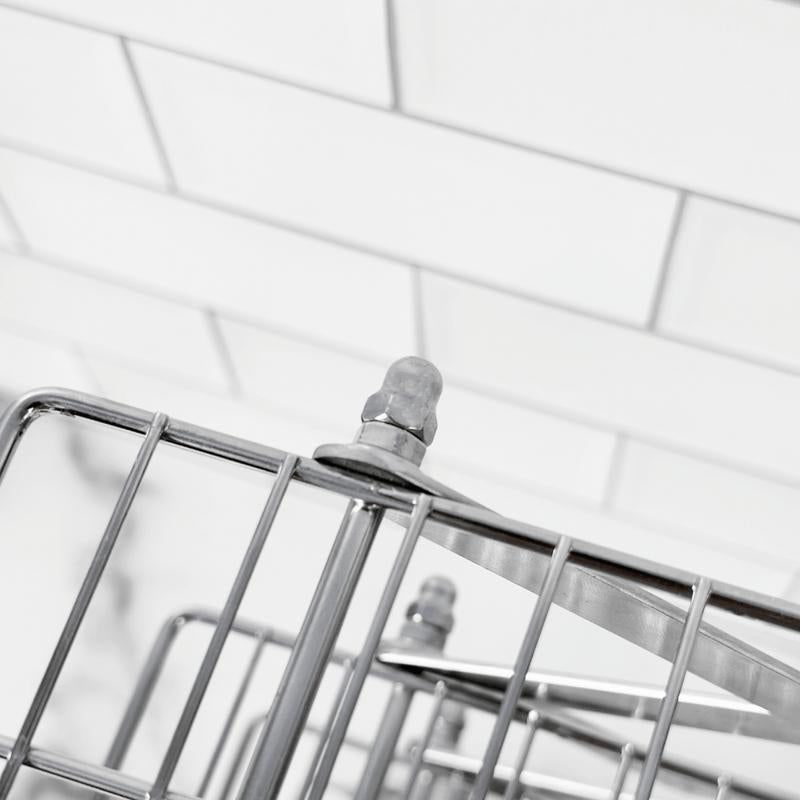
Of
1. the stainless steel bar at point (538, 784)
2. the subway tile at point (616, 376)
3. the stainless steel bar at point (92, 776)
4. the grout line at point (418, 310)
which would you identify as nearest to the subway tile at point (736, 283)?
the subway tile at point (616, 376)

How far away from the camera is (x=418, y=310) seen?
260 cm

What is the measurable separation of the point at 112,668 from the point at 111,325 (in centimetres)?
141

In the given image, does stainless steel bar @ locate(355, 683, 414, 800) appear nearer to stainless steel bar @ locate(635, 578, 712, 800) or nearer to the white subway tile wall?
stainless steel bar @ locate(635, 578, 712, 800)

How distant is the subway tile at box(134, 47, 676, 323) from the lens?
6.69 feet

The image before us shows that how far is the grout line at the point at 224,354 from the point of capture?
9.91 ft

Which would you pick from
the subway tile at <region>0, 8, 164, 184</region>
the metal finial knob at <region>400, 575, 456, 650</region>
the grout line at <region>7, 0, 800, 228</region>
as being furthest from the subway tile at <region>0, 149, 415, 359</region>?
the metal finial knob at <region>400, 575, 456, 650</region>

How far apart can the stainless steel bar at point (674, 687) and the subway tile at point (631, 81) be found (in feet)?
3.95

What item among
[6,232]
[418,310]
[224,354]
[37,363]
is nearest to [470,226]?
[418,310]

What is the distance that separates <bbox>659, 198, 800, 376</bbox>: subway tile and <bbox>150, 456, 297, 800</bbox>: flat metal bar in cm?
143

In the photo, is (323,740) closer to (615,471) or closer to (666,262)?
(666,262)

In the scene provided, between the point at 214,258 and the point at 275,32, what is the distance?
2.87ft

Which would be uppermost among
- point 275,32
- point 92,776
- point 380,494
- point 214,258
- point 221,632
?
point 275,32

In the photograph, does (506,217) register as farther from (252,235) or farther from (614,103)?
(252,235)

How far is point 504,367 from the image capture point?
2693mm
